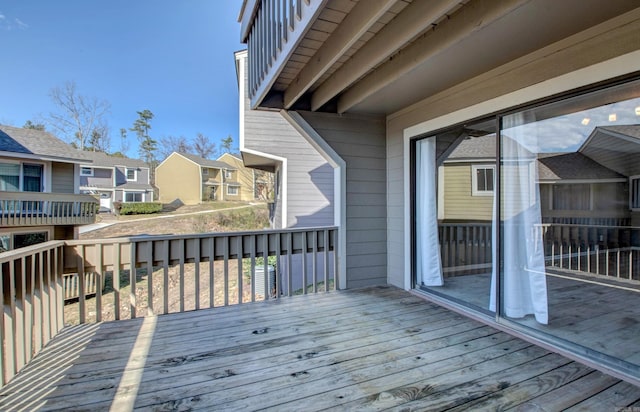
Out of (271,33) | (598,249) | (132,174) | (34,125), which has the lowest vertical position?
(598,249)

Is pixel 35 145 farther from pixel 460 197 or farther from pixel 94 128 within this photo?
pixel 460 197

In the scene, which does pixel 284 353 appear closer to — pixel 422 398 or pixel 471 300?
pixel 422 398

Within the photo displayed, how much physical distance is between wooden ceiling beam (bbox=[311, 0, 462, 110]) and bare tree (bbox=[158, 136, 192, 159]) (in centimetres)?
2765

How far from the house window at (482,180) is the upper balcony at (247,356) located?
1435 millimetres

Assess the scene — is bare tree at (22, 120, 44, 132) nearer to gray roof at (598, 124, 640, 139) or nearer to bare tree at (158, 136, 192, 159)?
bare tree at (158, 136, 192, 159)

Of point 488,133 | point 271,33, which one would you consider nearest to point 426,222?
point 488,133

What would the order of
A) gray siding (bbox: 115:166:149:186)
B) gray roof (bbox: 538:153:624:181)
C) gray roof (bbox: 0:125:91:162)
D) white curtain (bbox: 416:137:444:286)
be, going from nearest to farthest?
gray roof (bbox: 538:153:624:181) → white curtain (bbox: 416:137:444:286) → gray roof (bbox: 0:125:91:162) → gray siding (bbox: 115:166:149:186)

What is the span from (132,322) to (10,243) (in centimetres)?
996

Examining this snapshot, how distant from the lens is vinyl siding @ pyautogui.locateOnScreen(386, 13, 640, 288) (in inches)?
73.0

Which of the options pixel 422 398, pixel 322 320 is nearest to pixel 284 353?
pixel 322 320

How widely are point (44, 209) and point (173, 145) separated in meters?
19.4

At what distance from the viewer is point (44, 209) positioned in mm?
9297

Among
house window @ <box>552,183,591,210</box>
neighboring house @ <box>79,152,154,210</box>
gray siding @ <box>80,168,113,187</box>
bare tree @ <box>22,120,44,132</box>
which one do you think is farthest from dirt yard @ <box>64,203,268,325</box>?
bare tree @ <box>22,120,44,132</box>

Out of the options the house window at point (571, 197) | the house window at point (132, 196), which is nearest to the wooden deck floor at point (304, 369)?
the house window at point (571, 197)
